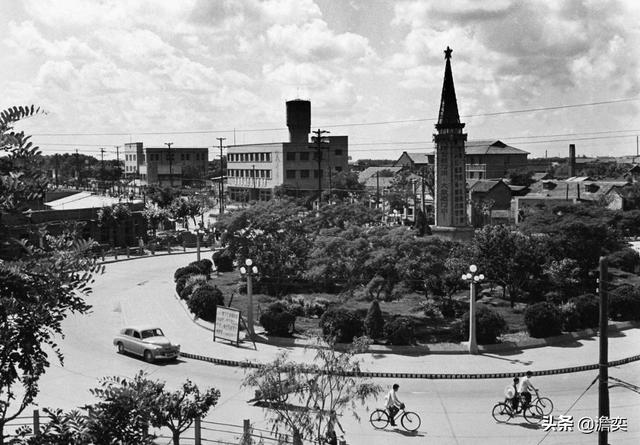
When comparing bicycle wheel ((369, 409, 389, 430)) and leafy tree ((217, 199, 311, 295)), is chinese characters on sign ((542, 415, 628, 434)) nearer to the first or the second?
bicycle wheel ((369, 409, 389, 430))

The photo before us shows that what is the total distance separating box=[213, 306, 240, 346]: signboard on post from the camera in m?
27.3

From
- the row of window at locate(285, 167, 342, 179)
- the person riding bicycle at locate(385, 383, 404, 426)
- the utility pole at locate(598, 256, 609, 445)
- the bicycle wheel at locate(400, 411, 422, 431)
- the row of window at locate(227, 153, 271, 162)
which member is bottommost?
the bicycle wheel at locate(400, 411, 422, 431)

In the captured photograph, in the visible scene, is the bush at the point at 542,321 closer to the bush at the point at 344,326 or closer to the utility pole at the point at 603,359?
the bush at the point at 344,326

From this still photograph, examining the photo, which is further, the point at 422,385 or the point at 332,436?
the point at 422,385

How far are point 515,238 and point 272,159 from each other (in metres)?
75.9

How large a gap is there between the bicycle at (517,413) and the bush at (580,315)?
10.2 m

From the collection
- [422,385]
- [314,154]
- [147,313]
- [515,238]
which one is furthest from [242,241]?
[314,154]

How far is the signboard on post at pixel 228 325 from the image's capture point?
27.3m

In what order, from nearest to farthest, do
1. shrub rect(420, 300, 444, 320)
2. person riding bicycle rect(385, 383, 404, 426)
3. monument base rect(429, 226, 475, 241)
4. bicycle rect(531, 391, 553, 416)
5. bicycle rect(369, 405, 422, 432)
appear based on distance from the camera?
person riding bicycle rect(385, 383, 404, 426) < bicycle rect(369, 405, 422, 432) < bicycle rect(531, 391, 553, 416) < shrub rect(420, 300, 444, 320) < monument base rect(429, 226, 475, 241)

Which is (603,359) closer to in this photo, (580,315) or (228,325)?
(580,315)

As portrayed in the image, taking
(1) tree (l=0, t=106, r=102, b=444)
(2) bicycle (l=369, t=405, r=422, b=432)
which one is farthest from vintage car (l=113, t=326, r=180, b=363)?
(1) tree (l=0, t=106, r=102, b=444)

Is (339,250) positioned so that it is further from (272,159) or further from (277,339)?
(272,159)

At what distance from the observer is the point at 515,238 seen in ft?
111

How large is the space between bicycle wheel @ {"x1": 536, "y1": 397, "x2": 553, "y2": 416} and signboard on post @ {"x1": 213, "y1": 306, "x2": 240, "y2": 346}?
12.4 meters
